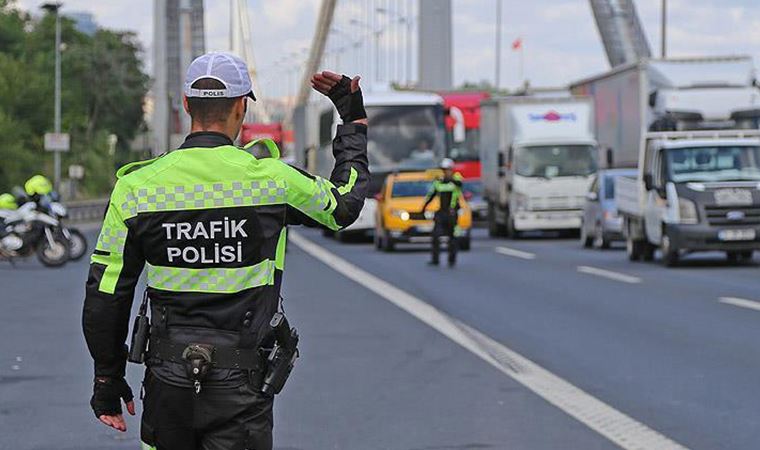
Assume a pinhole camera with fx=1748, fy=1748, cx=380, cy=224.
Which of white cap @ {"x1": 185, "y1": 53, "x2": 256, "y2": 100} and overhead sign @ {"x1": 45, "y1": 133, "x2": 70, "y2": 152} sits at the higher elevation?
white cap @ {"x1": 185, "y1": 53, "x2": 256, "y2": 100}

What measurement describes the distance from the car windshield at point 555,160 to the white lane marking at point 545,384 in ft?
63.3

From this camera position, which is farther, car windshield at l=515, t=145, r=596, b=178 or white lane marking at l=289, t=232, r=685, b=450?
car windshield at l=515, t=145, r=596, b=178

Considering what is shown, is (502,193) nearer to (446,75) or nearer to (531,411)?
(446,75)

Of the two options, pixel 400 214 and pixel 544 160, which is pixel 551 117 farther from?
pixel 400 214

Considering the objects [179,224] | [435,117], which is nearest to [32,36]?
[435,117]

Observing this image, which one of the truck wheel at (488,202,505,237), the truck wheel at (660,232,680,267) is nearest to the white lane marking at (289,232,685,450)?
the truck wheel at (660,232,680,267)

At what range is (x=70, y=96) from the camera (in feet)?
271

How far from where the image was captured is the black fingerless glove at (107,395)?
479cm

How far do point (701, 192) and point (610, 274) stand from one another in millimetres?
2412

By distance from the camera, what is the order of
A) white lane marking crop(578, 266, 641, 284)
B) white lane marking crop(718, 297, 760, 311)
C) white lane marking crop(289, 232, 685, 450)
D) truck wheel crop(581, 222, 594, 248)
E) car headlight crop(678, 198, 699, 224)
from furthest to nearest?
truck wheel crop(581, 222, 594, 248)
car headlight crop(678, 198, 699, 224)
white lane marking crop(578, 266, 641, 284)
white lane marking crop(718, 297, 760, 311)
white lane marking crop(289, 232, 685, 450)

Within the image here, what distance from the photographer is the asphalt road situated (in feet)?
30.8

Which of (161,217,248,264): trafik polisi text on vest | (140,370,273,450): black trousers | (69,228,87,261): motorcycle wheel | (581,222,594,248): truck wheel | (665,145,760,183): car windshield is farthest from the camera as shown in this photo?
(581,222,594,248): truck wheel

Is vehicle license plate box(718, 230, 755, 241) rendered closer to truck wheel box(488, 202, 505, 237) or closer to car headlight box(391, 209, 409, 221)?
car headlight box(391, 209, 409, 221)

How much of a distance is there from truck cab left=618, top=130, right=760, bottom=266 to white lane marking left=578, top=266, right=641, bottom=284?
49.2 inches
